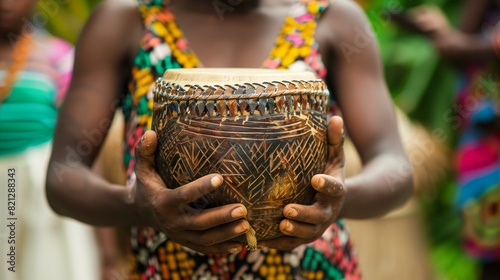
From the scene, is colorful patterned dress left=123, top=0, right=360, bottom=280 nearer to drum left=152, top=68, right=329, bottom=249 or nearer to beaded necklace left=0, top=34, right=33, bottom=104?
drum left=152, top=68, right=329, bottom=249

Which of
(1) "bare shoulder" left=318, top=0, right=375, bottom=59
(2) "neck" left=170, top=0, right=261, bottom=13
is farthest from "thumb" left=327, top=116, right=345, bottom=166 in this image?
(2) "neck" left=170, top=0, right=261, bottom=13

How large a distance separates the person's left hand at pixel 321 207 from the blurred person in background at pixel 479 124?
2201 mm

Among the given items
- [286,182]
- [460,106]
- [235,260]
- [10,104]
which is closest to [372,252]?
[460,106]

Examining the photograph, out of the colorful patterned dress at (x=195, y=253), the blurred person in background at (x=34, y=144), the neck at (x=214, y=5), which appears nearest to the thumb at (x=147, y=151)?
the colorful patterned dress at (x=195, y=253)

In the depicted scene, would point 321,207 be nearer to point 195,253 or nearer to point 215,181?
point 215,181

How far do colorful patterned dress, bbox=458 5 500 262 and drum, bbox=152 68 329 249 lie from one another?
91.2 inches

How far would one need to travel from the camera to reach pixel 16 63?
133 inches

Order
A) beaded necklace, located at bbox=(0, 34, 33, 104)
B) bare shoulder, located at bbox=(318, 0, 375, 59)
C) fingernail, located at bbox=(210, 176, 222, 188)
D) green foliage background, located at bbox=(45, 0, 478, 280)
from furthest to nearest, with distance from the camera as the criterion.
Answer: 1. green foliage background, located at bbox=(45, 0, 478, 280)
2. beaded necklace, located at bbox=(0, 34, 33, 104)
3. bare shoulder, located at bbox=(318, 0, 375, 59)
4. fingernail, located at bbox=(210, 176, 222, 188)

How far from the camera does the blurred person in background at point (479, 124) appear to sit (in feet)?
12.7

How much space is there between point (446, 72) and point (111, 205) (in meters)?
4.09

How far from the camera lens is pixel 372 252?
3777 millimetres

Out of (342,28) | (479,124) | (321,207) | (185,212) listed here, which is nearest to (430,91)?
(479,124)

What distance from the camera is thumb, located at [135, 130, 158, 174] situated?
1687mm

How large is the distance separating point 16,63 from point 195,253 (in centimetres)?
175
